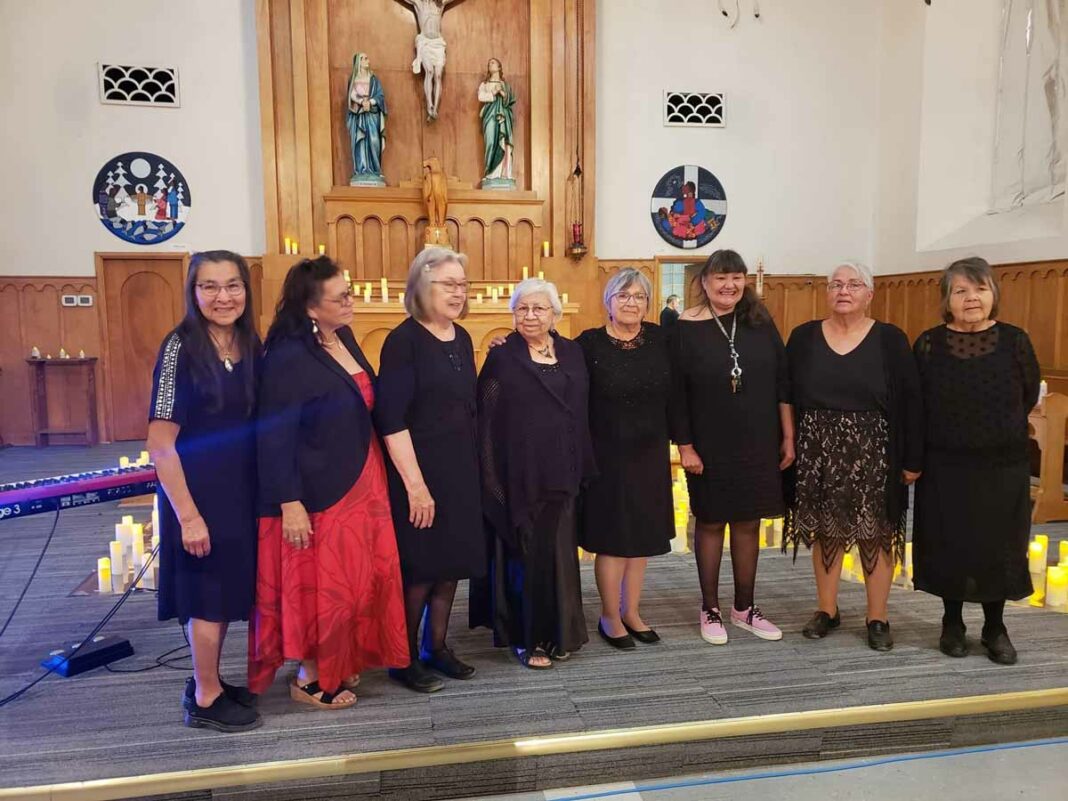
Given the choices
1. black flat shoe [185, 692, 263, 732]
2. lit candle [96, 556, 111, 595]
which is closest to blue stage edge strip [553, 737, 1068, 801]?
black flat shoe [185, 692, 263, 732]

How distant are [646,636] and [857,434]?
3.40 feet

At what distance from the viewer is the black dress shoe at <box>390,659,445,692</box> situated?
243cm

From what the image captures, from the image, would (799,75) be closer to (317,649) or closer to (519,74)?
(519,74)

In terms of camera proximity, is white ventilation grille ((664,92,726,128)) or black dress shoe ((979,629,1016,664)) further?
white ventilation grille ((664,92,726,128))

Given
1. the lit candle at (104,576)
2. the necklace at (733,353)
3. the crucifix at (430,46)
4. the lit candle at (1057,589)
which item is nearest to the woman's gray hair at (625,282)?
the necklace at (733,353)

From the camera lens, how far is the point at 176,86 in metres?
7.87

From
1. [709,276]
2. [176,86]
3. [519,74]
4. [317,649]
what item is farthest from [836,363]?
[176,86]

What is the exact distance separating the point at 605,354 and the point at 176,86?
7195mm

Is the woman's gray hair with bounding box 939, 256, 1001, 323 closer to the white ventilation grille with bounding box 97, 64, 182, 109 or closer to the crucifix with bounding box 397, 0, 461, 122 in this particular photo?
the crucifix with bounding box 397, 0, 461, 122

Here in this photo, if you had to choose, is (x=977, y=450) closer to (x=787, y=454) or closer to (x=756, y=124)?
(x=787, y=454)

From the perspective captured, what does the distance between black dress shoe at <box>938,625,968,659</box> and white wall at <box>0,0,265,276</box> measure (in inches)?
293

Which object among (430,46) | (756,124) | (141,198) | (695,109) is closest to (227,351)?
(141,198)

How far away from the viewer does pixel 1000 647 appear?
2.64 m

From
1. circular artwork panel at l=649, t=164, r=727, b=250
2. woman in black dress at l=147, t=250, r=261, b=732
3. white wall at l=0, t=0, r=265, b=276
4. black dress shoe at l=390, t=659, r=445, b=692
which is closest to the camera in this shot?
woman in black dress at l=147, t=250, r=261, b=732
